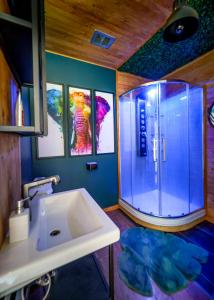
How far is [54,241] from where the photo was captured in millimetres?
816

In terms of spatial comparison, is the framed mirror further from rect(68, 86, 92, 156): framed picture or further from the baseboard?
the baseboard

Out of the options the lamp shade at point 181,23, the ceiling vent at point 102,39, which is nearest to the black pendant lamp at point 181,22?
the lamp shade at point 181,23

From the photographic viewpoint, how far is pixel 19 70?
98 cm

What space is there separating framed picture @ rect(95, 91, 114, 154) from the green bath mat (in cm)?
140

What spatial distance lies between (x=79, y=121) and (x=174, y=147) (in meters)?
1.89

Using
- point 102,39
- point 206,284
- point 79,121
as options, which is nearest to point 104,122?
point 79,121

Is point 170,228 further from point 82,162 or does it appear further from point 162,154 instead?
point 82,162

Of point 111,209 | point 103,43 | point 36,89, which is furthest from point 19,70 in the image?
point 111,209

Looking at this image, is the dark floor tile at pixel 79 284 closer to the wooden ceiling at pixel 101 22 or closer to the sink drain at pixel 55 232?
the sink drain at pixel 55 232

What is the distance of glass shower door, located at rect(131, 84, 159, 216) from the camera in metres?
2.53

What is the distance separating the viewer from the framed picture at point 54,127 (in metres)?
1.94

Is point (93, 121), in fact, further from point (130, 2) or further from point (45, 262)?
point (45, 262)

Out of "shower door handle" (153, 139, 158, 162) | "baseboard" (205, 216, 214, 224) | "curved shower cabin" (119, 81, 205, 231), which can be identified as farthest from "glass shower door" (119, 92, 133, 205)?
"baseboard" (205, 216, 214, 224)

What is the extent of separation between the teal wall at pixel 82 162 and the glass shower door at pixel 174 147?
2.92ft
